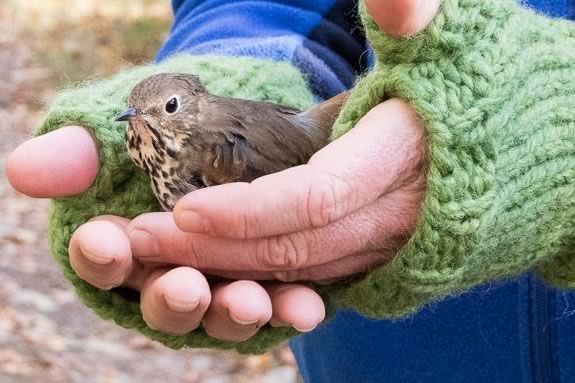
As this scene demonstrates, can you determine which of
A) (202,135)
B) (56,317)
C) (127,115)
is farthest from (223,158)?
(56,317)

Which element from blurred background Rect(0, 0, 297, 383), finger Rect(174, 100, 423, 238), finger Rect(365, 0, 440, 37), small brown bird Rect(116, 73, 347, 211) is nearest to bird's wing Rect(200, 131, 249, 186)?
small brown bird Rect(116, 73, 347, 211)

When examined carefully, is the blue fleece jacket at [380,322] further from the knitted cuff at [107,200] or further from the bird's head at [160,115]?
the knitted cuff at [107,200]

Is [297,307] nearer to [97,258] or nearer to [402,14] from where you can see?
[97,258]

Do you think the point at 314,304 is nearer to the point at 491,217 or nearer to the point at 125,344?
the point at 491,217

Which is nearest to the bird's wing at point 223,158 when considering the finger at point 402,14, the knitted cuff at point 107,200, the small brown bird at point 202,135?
the small brown bird at point 202,135

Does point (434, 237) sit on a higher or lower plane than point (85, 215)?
higher

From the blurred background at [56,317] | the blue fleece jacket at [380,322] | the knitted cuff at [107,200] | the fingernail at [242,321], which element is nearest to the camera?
the fingernail at [242,321]

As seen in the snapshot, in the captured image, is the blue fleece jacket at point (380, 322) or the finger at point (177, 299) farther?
the blue fleece jacket at point (380, 322)

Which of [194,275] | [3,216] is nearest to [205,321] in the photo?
[194,275]
